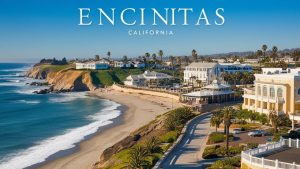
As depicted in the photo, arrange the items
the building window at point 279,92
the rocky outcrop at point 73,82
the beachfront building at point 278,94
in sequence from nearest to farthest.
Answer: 1. the beachfront building at point 278,94
2. the building window at point 279,92
3. the rocky outcrop at point 73,82

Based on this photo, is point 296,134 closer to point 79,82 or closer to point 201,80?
point 201,80

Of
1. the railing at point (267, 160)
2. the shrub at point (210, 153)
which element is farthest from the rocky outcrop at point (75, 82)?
the railing at point (267, 160)

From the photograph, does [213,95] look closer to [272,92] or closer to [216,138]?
[272,92]

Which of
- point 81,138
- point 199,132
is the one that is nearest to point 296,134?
point 199,132

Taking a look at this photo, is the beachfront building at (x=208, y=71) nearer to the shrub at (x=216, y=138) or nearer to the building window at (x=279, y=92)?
the building window at (x=279, y=92)

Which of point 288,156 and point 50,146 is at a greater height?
point 288,156

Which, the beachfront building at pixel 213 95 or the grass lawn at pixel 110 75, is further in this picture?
the grass lawn at pixel 110 75

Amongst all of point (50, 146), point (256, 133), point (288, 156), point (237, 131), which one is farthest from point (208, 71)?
point (288, 156)
